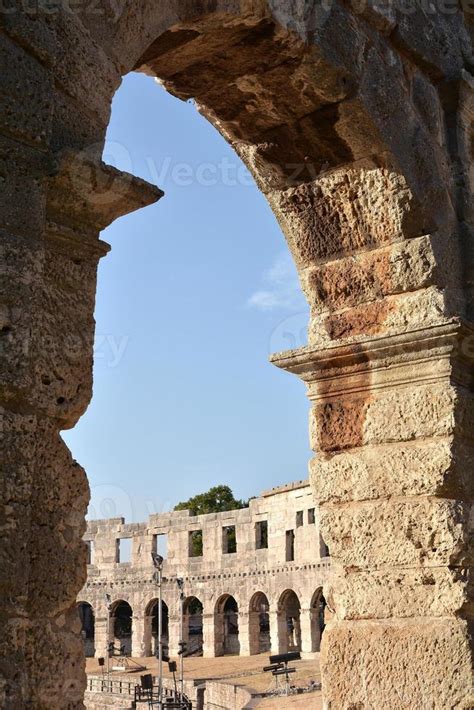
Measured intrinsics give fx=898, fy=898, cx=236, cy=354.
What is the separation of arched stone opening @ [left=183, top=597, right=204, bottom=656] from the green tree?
15.1 feet

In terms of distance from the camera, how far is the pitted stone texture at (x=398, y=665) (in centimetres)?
472

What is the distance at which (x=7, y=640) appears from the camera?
2.46 metres

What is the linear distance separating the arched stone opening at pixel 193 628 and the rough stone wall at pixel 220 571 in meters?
0.30

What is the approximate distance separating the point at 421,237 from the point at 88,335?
2.87 metres

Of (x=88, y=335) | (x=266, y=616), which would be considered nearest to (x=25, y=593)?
(x=88, y=335)

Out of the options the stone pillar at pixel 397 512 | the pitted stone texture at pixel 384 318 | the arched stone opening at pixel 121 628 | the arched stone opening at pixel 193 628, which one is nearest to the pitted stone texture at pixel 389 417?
the stone pillar at pixel 397 512

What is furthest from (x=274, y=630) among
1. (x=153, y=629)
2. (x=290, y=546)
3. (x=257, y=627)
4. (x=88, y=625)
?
(x=88, y=625)

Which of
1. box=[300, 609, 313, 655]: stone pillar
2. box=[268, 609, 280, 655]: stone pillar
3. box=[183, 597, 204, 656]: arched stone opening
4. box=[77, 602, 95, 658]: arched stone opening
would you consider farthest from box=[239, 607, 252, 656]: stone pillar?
box=[77, 602, 95, 658]: arched stone opening

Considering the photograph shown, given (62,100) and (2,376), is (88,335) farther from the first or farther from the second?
(62,100)

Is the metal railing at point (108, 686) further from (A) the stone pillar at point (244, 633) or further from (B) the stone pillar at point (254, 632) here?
(B) the stone pillar at point (254, 632)

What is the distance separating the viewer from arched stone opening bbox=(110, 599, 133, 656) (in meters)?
36.3

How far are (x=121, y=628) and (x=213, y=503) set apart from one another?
23.4 ft

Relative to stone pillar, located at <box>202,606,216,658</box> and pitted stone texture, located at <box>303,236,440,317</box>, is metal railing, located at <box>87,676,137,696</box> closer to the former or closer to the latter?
stone pillar, located at <box>202,606,216,658</box>

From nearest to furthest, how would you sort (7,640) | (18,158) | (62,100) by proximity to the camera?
(7,640) < (18,158) < (62,100)
